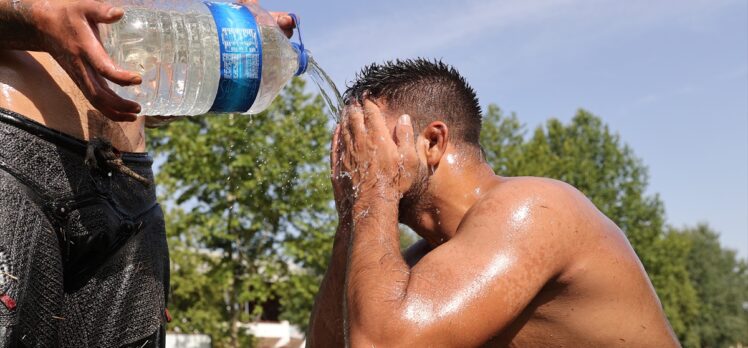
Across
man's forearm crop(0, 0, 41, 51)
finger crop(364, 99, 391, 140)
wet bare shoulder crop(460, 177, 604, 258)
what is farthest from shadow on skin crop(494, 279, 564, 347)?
man's forearm crop(0, 0, 41, 51)

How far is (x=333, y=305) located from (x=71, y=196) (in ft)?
4.39

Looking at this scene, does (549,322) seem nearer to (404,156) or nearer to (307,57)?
(404,156)

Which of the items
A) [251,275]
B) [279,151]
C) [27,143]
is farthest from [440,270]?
[251,275]

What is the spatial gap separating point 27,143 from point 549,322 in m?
1.82

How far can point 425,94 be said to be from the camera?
11.2 ft

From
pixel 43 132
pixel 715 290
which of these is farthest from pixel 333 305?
pixel 715 290

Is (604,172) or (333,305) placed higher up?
(604,172)

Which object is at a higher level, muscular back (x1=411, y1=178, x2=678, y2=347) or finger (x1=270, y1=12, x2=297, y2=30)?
finger (x1=270, y1=12, x2=297, y2=30)

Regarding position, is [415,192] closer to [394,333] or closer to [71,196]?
[394,333]

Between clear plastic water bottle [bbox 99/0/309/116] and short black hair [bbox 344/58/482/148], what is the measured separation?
16.8 inches

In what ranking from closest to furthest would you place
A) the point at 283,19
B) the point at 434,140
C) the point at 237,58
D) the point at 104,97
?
the point at 104,97
the point at 237,58
the point at 434,140
the point at 283,19

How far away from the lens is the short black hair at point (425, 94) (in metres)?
3.38

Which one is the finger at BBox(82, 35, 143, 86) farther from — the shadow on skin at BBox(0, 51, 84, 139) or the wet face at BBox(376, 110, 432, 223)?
the wet face at BBox(376, 110, 432, 223)

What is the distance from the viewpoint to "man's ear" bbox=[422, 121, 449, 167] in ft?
10.9
